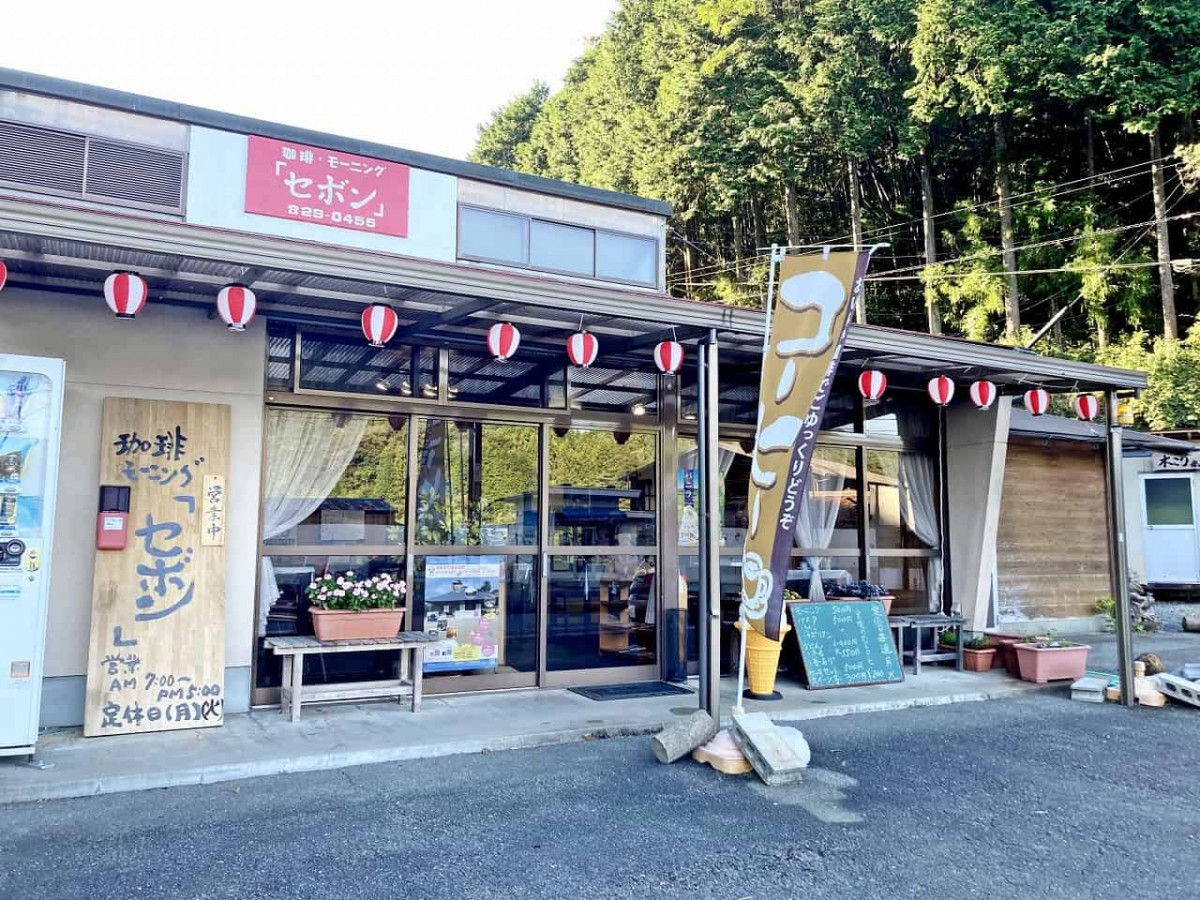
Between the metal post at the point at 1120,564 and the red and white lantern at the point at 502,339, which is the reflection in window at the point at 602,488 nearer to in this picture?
the red and white lantern at the point at 502,339

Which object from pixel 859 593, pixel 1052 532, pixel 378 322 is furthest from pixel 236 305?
pixel 1052 532

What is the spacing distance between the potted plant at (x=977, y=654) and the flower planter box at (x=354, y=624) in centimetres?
550

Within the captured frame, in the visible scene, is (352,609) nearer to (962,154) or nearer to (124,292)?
(124,292)

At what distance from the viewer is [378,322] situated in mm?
5270

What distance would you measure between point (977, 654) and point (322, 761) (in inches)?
245

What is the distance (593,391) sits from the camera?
7.46 meters

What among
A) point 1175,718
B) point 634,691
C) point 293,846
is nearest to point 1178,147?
point 1175,718

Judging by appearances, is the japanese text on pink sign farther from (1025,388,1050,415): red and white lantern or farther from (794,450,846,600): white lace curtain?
(1025,388,1050,415): red and white lantern

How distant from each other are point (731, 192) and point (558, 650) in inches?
612

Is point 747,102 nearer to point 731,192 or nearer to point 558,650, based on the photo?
point 731,192

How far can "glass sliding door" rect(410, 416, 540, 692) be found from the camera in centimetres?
672

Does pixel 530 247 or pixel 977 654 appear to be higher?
pixel 530 247

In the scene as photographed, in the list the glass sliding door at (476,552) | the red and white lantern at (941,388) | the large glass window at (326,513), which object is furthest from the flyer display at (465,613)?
the red and white lantern at (941,388)

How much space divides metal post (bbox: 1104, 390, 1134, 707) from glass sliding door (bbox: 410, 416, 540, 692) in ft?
15.6
